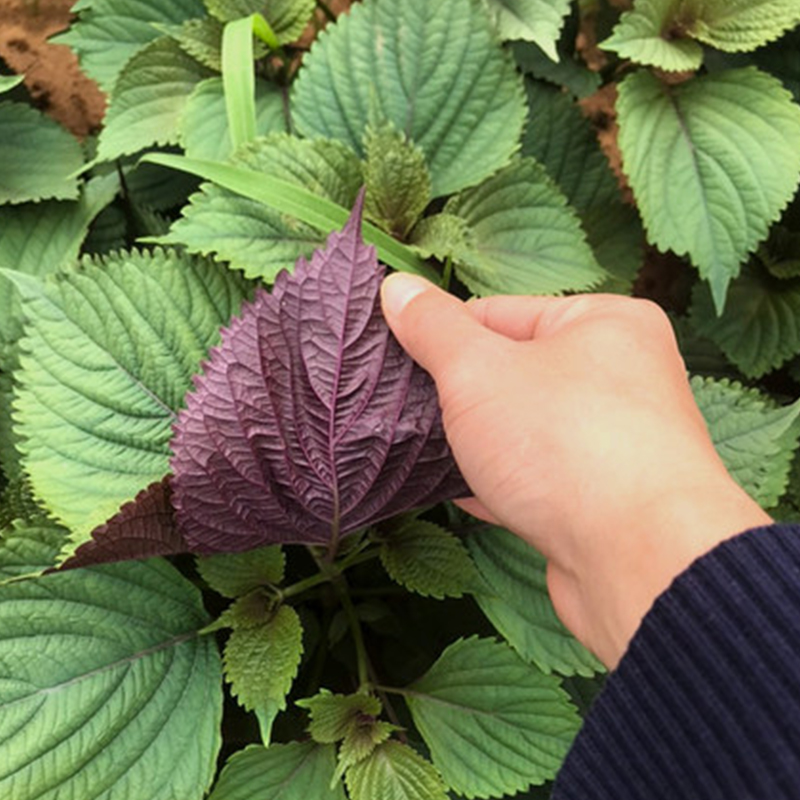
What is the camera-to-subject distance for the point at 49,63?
1425mm

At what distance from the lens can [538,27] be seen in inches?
39.2

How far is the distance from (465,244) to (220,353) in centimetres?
31

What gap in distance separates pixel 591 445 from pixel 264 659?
31 cm

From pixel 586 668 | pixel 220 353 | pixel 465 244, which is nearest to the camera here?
pixel 220 353

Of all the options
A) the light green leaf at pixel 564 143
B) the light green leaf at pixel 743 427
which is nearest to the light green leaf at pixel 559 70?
the light green leaf at pixel 564 143

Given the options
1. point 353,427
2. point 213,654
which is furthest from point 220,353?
point 213,654

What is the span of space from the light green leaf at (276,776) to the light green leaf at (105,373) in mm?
226

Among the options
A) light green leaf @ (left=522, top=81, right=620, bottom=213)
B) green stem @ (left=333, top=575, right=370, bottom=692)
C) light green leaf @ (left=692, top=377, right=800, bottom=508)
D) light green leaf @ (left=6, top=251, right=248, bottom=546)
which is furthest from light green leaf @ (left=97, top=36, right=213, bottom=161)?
light green leaf @ (left=692, top=377, right=800, bottom=508)

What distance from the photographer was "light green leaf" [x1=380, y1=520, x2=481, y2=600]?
2.61ft

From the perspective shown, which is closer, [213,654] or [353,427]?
[353,427]

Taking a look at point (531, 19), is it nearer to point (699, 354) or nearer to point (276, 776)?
point (699, 354)

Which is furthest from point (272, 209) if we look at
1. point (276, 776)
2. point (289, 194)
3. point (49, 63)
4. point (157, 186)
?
point (49, 63)

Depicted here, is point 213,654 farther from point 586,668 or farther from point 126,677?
point 586,668

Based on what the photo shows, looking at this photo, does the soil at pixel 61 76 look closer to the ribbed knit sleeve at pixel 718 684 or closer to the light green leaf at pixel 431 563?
the light green leaf at pixel 431 563
